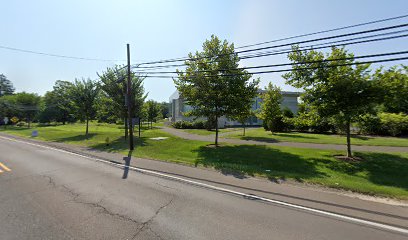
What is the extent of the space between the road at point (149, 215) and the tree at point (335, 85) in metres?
7.55

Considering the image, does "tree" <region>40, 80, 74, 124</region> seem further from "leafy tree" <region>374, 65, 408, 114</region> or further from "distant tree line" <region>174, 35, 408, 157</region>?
"leafy tree" <region>374, 65, 408, 114</region>

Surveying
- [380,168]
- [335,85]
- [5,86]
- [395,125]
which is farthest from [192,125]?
[5,86]

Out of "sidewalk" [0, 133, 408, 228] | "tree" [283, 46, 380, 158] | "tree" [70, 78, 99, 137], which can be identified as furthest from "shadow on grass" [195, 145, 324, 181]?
"tree" [70, 78, 99, 137]

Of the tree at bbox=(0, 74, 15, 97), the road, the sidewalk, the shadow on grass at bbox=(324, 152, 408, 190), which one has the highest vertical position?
the tree at bbox=(0, 74, 15, 97)

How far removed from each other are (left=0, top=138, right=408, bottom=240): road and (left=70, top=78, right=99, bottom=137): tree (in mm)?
23075

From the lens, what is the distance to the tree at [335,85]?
10.7m

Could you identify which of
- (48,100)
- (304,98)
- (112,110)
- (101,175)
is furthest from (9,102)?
(304,98)

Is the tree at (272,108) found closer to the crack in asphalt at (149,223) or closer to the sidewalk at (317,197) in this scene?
the sidewalk at (317,197)

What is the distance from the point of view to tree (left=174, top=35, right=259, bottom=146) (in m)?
15.8

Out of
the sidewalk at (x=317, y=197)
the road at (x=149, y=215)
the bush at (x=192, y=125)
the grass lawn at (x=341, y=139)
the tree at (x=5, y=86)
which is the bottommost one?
the sidewalk at (x=317, y=197)

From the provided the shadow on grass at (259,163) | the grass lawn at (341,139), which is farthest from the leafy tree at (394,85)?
the grass lawn at (341,139)

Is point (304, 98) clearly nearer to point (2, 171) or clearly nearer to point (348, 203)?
point (348, 203)

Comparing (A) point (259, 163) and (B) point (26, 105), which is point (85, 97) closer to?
(A) point (259, 163)

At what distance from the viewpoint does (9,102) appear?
55250 millimetres
